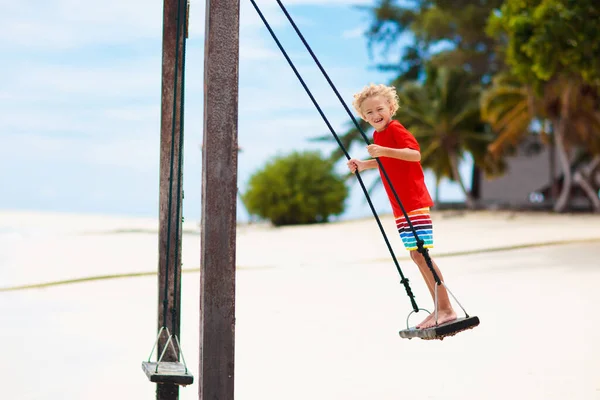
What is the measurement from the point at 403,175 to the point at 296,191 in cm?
2591

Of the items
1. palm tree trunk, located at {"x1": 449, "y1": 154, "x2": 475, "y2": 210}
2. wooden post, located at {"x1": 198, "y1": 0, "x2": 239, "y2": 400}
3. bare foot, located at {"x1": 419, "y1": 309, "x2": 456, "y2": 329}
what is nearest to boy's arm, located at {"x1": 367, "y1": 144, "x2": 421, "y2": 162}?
wooden post, located at {"x1": 198, "y1": 0, "x2": 239, "y2": 400}

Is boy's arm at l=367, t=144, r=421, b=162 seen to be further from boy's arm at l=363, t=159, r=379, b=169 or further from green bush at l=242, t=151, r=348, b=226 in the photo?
green bush at l=242, t=151, r=348, b=226

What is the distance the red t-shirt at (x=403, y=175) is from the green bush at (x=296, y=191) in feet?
83.8

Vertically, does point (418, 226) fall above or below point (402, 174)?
below

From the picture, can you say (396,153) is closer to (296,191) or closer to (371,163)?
(371,163)

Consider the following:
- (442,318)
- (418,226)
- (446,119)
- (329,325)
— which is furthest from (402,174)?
(446,119)

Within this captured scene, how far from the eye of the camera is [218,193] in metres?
4.58

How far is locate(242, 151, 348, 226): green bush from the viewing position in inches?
1201

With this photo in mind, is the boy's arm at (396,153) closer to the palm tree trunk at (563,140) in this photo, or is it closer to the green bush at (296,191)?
the palm tree trunk at (563,140)

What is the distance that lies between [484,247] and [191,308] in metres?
9.23

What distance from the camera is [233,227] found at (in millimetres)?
4598

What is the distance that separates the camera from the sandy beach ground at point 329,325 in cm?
705

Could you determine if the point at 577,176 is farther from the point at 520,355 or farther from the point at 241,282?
the point at 520,355

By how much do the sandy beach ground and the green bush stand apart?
10803 millimetres
